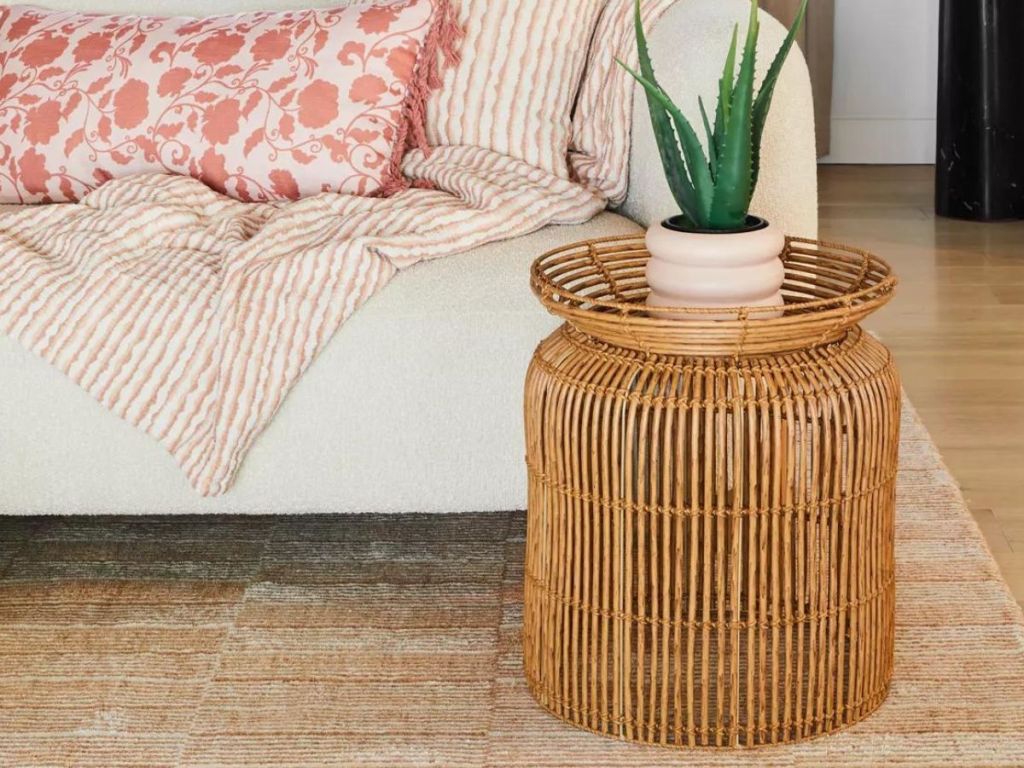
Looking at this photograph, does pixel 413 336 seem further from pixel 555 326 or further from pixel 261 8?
pixel 261 8

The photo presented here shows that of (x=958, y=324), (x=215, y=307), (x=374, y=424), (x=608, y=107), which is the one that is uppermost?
(x=608, y=107)

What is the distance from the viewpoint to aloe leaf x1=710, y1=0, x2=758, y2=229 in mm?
1312

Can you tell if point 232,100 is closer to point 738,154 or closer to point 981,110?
point 738,154

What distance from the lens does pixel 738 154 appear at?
4.36ft

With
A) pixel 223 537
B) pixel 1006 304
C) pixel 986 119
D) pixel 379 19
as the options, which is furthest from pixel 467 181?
pixel 986 119

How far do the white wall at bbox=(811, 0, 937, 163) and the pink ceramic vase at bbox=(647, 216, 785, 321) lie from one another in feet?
9.41

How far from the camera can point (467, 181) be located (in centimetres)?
183

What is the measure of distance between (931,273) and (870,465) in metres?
1.76

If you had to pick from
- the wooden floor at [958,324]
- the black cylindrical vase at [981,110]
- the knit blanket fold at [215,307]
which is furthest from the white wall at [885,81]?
the knit blanket fold at [215,307]

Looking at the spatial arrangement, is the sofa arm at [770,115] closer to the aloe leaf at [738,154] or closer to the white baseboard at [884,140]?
the aloe leaf at [738,154]

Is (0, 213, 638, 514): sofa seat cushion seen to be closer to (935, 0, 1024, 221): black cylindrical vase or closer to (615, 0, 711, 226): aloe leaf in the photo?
(615, 0, 711, 226): aloe leaf

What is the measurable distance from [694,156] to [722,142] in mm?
32

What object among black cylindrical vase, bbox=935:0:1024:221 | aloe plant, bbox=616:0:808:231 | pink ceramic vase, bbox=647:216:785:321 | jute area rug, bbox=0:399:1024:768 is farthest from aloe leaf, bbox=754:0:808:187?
black cylindrical vase, bbox=935:0:1024:221

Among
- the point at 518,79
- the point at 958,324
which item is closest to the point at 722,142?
the point at 518,79
